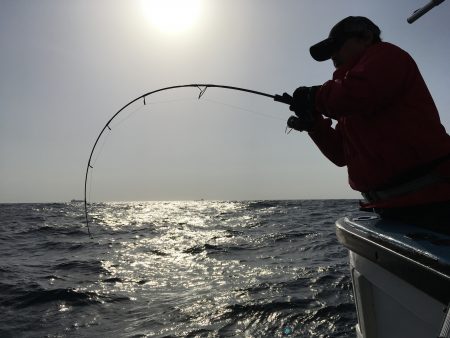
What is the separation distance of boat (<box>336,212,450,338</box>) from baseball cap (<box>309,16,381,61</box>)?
1214 millimetres

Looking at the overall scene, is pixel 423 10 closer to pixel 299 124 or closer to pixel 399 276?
pixel 299 124

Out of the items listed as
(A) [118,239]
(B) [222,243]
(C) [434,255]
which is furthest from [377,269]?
(A) [118,239]

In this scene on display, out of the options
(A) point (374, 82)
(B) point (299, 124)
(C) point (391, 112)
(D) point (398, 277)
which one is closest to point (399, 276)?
(D) point (398, 277)

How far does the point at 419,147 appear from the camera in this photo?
2.24 meters

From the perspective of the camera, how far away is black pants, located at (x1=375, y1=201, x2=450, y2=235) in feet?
7.43

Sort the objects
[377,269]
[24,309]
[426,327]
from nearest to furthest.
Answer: [426,327]
[377,269]
[24,309]

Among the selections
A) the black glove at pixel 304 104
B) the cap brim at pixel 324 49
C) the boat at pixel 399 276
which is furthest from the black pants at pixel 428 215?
the cap brim at pixel 324 49

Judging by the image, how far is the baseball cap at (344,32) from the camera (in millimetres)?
2674

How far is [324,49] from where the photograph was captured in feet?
9.04

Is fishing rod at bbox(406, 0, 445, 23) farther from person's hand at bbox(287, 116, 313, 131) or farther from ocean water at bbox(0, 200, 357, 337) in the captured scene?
ocean water at bbox(0, 200, 357, 337)

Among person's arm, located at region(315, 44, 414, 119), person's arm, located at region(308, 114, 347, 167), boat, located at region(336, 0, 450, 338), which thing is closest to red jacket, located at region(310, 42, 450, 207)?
person's arm, located at region(315, 44, 414, 119)

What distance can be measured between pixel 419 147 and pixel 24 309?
19.9 feet

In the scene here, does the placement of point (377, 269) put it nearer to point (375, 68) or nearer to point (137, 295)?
point (375, 68)

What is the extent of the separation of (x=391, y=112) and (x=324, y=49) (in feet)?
2.28
